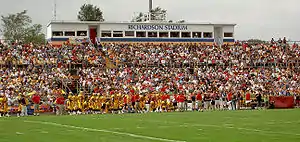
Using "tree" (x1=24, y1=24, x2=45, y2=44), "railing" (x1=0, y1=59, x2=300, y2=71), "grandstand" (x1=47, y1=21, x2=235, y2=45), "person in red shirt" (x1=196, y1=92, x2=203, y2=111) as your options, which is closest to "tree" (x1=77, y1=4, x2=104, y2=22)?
"tree" (x1=24, y1=24, x2=45, y2=44)

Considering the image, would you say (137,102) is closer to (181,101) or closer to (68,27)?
(181,101)

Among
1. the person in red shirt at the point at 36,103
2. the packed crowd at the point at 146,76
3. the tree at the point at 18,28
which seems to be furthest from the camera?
the tree at the point at 18,28

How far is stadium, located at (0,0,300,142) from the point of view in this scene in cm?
2542

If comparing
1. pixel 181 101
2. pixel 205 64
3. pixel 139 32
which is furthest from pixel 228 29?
pixel 181 101

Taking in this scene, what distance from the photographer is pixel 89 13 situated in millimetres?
92625

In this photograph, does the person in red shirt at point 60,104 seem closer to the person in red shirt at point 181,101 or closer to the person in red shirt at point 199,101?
the person in red shirt at point 181,101

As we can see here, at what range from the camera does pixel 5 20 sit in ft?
256

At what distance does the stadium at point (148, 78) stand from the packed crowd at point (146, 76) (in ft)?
0.26

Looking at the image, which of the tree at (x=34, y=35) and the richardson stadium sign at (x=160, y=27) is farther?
the tree at (x=34, y=35)

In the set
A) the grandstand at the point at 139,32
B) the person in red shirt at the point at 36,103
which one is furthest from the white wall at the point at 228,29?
the person in red shirt at the point at 36,103

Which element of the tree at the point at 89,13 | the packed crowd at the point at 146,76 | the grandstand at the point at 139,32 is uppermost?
the tree at the point at 89,13

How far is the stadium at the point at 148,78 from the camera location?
25.4 metres

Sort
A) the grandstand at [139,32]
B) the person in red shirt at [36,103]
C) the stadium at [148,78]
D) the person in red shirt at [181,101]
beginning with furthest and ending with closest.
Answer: the grandstand at [139,32] < the person in red shirt at [181,101] < the person in red shirt at [36,103] < the stadium at [148,78]

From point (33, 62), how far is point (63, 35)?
11.0 m
